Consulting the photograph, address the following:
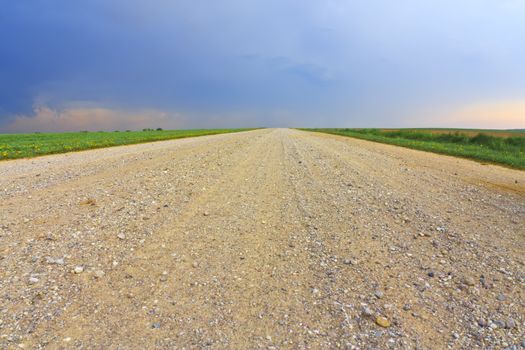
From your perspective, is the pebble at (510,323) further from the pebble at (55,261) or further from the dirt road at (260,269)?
the pebble at (55,261)

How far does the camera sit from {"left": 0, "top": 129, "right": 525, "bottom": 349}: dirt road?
2750 mm

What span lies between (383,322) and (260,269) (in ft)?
5.33

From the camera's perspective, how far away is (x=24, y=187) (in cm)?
802

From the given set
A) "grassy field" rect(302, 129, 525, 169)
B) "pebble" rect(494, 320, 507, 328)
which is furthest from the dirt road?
"grassy field" rect(302, 129, 525, 169)

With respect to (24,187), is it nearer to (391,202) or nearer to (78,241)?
(78,241)

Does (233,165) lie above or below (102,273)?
above

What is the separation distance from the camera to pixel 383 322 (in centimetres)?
286

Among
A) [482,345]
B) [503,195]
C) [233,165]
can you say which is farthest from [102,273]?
[503,195]

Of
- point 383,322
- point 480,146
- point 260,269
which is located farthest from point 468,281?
point 480,146

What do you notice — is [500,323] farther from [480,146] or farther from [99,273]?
[480,146]

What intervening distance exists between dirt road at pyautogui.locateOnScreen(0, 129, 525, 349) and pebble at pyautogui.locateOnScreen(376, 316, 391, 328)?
0.01 m

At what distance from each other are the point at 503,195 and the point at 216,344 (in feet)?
28.6

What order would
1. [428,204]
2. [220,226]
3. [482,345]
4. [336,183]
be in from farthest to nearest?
[336,183]
[428,204]
[220,226]
[482,345]

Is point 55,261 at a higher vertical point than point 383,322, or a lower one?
higher
